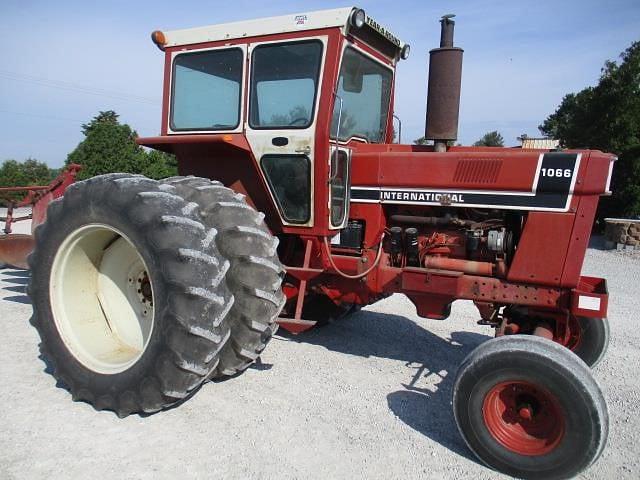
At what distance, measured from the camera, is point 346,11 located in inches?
142

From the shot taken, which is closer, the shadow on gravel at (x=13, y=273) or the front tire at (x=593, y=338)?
the front tire at (x=593, y=338)

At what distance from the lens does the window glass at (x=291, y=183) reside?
388cm

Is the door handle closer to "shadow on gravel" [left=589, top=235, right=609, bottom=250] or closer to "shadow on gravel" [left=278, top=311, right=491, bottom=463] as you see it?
"shadow on gravel" [left=278, top=311, right=491, bottom=463]

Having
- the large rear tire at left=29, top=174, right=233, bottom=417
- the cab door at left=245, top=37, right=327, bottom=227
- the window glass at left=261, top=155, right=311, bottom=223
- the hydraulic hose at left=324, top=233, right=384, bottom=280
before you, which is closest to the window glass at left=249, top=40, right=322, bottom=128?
the cab door at left=245, top=37, right=327, bottom=227

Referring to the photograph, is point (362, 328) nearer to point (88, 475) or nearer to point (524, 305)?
point (524, 305)

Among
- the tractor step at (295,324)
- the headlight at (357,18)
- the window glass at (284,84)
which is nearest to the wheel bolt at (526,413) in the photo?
the tractor step at (295,324)

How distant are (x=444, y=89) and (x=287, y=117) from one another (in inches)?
46.3

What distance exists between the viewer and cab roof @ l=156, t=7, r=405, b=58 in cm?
366

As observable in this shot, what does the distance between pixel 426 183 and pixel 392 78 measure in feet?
4.26

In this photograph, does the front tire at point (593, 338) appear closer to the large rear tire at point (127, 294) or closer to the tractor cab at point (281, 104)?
the tractor cab at point (281, 104)

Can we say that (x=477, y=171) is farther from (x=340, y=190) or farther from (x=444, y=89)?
(x=340, y=190)

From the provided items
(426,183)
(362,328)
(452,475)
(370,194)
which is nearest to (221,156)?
(370,194)

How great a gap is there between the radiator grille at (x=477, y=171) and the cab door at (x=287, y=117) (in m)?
1.03

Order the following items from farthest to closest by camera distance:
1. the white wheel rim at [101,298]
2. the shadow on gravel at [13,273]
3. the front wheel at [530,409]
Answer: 1. the shadow on gravel at [13,273]
2. the white wheel rim at [101,298]
3. the front wheel at [530,409]
